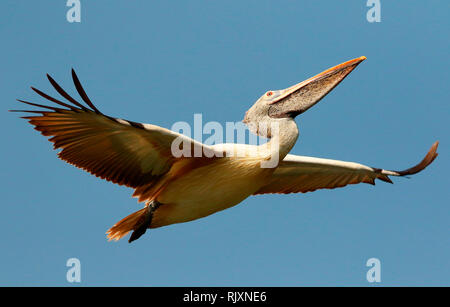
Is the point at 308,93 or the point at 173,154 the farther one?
the point at 308,93

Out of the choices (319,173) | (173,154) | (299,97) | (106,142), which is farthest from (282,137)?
(106,142)

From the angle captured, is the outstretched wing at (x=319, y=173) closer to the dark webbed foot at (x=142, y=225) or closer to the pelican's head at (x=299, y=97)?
the pelican's head at (x=299, y=97)

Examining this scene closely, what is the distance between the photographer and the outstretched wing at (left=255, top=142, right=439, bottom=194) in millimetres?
9961

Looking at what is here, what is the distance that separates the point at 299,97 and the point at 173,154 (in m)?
1.90

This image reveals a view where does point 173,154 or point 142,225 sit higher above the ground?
point 173,154

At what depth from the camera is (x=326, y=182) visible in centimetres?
1045

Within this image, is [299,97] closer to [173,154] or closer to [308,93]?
[308,93]

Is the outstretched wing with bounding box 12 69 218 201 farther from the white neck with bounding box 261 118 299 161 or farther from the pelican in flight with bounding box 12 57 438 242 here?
the white neck with bounding box 261 118 299 161

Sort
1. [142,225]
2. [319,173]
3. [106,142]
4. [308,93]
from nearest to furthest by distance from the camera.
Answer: [106,142], [308,93], [142,225], [319,173]

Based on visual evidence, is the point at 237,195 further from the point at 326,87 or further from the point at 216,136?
the point at 326,87

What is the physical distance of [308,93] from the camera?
8.84m

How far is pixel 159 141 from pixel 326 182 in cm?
338

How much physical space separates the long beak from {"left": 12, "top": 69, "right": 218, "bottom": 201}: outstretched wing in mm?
1265

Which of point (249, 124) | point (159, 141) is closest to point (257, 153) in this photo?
point (249, 124)
